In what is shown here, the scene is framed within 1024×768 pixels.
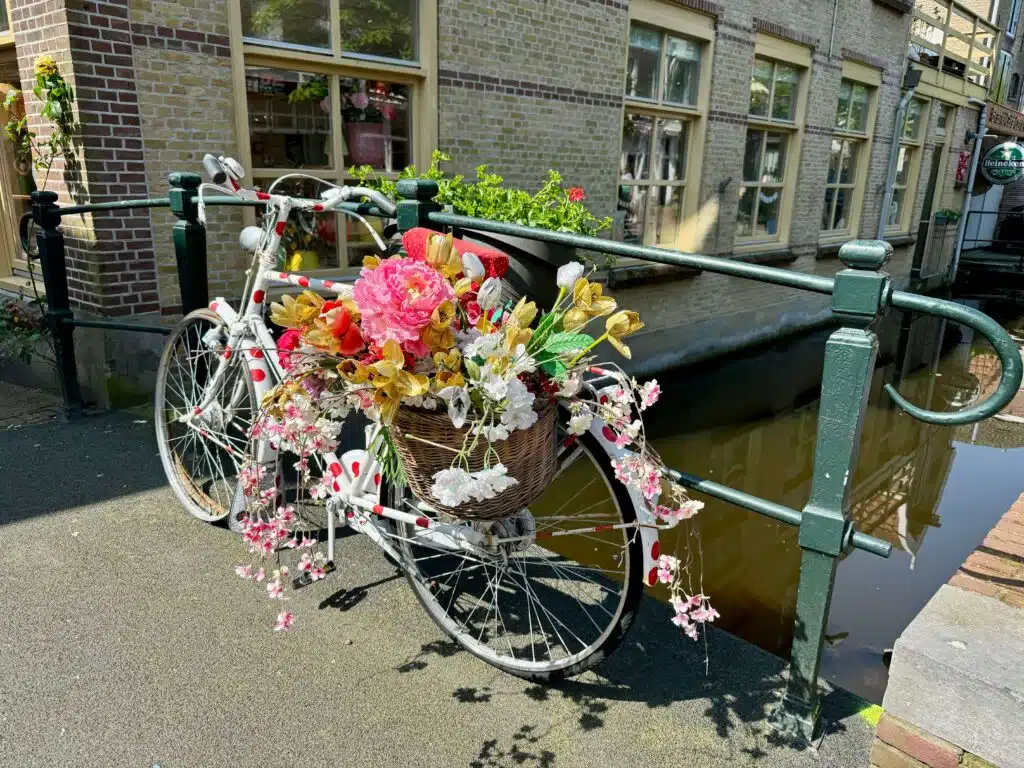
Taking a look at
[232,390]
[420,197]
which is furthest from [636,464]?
[232,390]

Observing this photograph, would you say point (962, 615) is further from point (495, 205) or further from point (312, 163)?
point (312, 163)

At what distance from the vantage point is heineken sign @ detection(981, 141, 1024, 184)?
50.9 ft

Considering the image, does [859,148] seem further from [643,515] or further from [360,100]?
[643,515]

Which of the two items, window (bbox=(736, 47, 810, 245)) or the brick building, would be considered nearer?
the brick building

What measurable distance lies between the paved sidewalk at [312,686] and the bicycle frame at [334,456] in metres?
0.28

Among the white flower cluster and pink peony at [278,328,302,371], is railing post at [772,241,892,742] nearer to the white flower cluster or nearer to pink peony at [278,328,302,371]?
the white flower cluster

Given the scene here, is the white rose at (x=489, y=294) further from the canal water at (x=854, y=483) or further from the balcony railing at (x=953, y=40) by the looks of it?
the balcony railing at (x=953, y=40)

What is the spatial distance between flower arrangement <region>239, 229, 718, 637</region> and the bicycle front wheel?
0.48 ft

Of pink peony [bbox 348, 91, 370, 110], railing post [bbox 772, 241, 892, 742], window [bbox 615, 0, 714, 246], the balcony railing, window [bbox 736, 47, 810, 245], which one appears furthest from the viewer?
the balcony railing

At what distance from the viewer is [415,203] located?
242 centimetres

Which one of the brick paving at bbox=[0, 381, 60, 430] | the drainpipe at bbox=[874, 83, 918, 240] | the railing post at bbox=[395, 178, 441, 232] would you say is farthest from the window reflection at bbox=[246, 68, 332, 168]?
the drainpipe at bbox=[874, 83, 918, 240]

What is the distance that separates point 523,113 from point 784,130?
482cm

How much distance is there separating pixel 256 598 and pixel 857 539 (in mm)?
1787

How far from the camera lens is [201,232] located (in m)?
3.38
